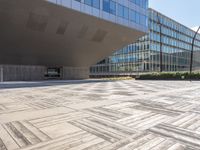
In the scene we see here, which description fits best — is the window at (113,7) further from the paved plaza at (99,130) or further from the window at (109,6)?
the paved plaza at (99,130)

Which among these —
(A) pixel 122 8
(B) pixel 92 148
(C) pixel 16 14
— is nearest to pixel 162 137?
(B) pixel 92 148

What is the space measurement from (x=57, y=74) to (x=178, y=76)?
2515 centimetres

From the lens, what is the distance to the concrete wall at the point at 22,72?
31.7m

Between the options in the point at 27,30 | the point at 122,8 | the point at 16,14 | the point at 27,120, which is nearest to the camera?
the point at 27,120

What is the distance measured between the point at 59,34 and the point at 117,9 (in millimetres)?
11599

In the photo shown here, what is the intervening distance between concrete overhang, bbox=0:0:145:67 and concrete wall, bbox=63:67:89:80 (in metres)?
1.93

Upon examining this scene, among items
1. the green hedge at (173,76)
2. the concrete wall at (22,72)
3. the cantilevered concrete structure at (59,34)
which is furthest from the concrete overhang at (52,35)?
the green hedge at (173,76)


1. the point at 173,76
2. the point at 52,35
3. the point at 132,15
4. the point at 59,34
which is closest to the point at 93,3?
the point at 59,34

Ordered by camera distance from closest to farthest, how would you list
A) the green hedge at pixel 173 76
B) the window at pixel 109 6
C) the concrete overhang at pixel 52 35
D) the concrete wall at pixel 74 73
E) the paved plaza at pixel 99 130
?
the paved plaza at pixel 99 130 < the concrete overhang at pixel 52 35 < the window at pixel 109 6 < the green hedge at pixel 173 76 < the concrete wall at pixel 74 73

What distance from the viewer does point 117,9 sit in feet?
107

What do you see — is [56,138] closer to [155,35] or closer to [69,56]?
[69,56]

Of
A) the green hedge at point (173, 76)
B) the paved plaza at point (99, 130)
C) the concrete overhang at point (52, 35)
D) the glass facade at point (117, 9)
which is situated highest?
the glass facade at point (117, 9)

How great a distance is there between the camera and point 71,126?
5.37 meters

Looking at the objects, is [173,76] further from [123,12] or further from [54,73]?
[54,73]
